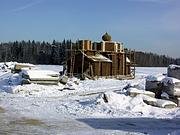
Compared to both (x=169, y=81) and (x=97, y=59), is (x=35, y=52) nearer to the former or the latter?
(x=97, y=59)

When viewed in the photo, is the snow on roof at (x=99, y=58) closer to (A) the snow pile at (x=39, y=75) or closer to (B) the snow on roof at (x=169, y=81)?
(A) the snow pile at (x=39, y=75)

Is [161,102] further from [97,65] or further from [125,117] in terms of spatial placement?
[97,65]

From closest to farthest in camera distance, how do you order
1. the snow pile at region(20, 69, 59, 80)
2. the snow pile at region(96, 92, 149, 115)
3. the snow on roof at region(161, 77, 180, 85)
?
the snow pile at region(96, 92, 149, 115) → the snow on roof at region(161, 77, 180, 85) → the snow pile at region(20, 69, 59, 80)

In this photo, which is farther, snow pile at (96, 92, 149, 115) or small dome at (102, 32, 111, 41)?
small dome at (102, 32, 111, 41)

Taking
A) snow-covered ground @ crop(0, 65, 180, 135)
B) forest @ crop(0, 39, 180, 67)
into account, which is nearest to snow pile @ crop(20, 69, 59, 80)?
snow-covered ground @ crop(0, 65, 180, 135)

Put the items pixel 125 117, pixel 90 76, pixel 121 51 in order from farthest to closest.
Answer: pixel 121 51
pixel 90 76
pixel 125 117

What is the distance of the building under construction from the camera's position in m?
47.2

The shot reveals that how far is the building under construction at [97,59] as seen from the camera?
47219 millimetres

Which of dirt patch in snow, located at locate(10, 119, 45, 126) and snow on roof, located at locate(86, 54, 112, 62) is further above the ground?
snow on roof, located at locate(86, 54, 112, 62)

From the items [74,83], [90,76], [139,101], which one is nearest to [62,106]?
[139,101]

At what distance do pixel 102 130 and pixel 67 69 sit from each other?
34.6 m

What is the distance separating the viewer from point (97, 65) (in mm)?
47375

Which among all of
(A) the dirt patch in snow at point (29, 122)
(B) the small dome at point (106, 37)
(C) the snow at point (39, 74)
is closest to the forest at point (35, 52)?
(B) the small dome at point (106, 37)

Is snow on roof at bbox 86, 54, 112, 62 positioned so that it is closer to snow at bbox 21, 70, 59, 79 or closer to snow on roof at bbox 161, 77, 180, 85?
snow at bbox 21, 70, 59, 79
